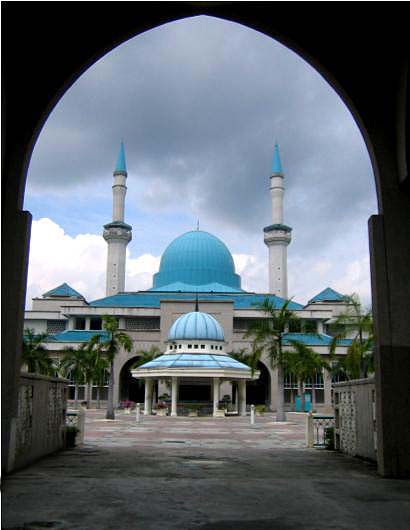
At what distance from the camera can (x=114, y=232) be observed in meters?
76.6

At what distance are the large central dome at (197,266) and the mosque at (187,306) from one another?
0.13 metres

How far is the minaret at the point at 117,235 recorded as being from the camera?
252 ft

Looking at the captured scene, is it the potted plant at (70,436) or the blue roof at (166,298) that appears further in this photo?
the blue roof at (166,298)

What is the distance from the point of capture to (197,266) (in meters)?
81.6

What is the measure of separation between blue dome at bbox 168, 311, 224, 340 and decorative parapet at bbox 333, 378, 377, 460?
3389 cm

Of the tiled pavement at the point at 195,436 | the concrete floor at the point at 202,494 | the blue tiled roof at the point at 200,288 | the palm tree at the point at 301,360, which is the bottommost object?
the tiled pavement at the point at 195,436

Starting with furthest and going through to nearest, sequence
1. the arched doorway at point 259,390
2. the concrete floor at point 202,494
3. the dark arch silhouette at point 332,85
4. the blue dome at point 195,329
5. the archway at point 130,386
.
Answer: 1. the arched doorway at point 259,390
2. the archway at point 130,386
3. the blue dome at point 195,329
4. the dark arch silhouette at point 332,85
5. the concrete floor at point 202,494

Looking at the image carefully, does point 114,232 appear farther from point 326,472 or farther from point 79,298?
point 326,472

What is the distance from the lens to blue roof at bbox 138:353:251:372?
47688 millimetres

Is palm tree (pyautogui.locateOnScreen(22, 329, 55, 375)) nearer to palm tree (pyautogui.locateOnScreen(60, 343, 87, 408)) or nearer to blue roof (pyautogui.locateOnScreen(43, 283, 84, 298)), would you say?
palm tree (pyautogui.locateOnScreen(60, 343, 87, 408))

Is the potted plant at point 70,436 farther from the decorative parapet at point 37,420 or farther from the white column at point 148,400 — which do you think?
the white column at point 148,400

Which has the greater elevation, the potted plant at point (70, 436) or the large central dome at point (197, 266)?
the large central dome at point (197, 266)

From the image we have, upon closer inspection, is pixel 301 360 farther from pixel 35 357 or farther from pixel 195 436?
pixel 195 436

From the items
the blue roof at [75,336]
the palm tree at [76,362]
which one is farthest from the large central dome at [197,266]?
the palm tree at [76,362]
